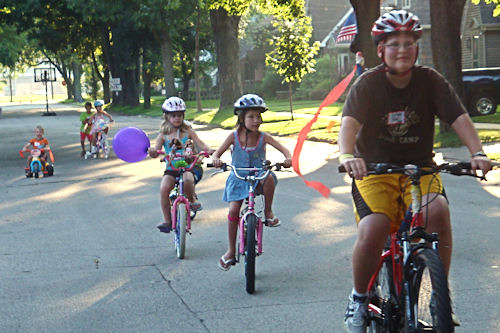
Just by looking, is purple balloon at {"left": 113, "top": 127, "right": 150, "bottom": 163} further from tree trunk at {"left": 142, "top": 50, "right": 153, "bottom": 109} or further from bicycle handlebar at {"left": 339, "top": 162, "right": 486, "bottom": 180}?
tree trunk at {"left": 142, "top": 50, "right": 153, "bottom": 109}

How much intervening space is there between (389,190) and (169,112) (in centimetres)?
437

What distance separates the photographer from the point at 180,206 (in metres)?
8.29

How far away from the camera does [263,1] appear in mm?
30875

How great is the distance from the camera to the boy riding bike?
4.55 meters

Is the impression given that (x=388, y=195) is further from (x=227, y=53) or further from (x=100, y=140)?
(x=227, y=53)

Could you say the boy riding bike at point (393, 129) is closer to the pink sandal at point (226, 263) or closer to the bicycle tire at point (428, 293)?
the bicycle tire at point (428, 293)

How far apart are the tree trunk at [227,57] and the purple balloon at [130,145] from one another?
3174 cm

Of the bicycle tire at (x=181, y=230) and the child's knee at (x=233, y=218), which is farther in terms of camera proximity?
the bicycle tire at (x=181, y=230)

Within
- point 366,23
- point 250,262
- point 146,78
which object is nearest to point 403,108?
point 250,262

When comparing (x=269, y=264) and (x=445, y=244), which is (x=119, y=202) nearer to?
(x=269, y=264)

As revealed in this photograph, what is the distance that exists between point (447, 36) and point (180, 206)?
12.8m

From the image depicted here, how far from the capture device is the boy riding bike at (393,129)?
179 inches

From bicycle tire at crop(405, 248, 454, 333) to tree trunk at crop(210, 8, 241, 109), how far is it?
35649mm

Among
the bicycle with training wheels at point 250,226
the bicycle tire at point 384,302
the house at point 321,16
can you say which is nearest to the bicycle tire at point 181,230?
the bicycle with training wheels at point 250,226
